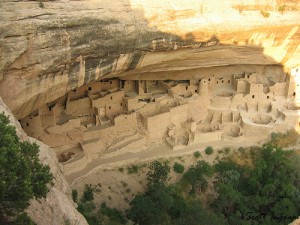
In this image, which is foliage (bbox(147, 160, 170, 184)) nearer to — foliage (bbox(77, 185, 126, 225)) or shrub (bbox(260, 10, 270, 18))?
foliage (bbox(77, 185, 126, 225))

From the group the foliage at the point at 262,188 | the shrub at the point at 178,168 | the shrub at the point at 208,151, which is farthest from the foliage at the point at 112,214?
the shrub at the point at 208,151

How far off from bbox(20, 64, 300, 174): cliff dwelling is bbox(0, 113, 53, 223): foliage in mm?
5533

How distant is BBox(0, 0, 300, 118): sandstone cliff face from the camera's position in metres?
7.77

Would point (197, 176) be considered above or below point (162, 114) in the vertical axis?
Answer: below

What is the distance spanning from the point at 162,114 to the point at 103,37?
15.3 feet

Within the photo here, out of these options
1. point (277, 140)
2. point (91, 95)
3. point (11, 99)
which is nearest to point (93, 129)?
point (91, 95)

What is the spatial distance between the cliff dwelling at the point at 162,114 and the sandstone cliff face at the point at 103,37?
1.63 metres

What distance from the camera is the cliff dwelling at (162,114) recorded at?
11.6m

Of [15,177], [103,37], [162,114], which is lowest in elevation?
[162,114]

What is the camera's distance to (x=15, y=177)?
15.9ft

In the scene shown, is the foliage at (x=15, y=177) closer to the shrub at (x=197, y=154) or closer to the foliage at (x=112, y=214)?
the foliage at (x=112, y=214)

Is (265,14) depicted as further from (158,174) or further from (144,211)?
(144,211)

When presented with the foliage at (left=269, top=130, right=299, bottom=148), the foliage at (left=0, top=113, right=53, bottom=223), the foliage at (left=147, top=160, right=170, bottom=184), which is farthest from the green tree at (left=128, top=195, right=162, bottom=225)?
the foliage at (left=0, top=113, right=53, bottom=223)

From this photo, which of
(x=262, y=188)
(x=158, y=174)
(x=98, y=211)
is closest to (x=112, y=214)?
(x=98, y=211)
